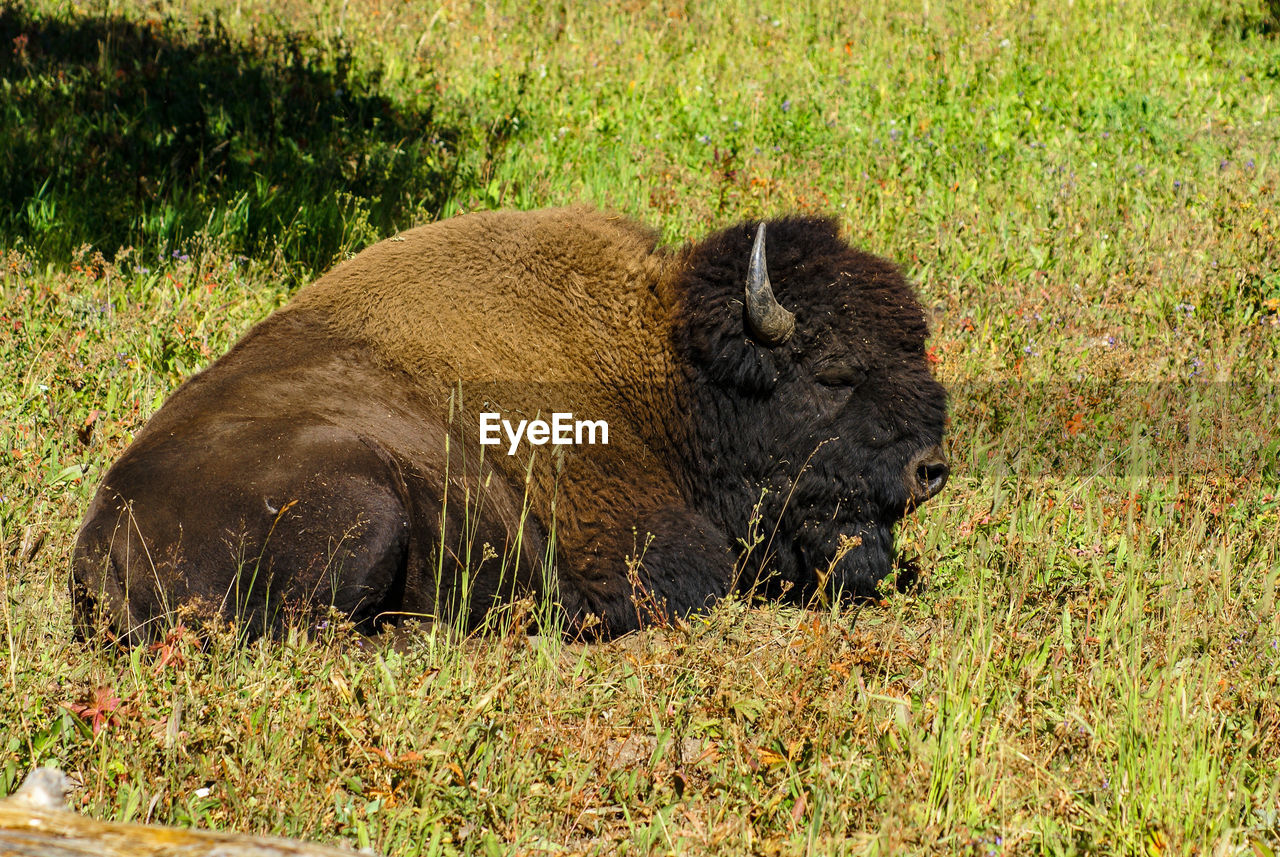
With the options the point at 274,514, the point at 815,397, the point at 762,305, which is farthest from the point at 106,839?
the point at 815,397

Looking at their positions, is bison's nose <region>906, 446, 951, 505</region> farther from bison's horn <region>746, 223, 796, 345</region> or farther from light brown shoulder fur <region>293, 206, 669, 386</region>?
light brown shoulder fur <region>293, 206, 669, 386</region>

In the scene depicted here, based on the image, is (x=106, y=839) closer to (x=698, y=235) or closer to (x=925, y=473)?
(x=925, y=473)

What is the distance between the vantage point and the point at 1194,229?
23.8 feet

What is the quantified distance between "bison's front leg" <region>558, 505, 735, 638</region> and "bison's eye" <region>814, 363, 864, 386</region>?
73 cm

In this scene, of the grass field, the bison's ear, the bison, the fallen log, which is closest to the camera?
the fallen log

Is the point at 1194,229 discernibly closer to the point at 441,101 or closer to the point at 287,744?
the point at 441,101

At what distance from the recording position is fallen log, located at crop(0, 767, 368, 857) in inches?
73.7

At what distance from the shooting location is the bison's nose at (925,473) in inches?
169

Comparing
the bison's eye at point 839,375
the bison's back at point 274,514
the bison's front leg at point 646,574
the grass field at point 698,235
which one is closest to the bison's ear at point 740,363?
the bison's eye at point 839,375

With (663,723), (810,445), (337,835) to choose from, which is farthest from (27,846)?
(810,445)

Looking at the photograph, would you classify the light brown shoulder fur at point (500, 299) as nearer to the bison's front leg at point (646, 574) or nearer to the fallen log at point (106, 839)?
the bison's front leg at point (646, 574)

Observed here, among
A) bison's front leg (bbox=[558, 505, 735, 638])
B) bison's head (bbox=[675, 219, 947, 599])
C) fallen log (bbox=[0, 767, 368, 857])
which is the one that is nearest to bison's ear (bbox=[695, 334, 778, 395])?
bison's head (bbox=[675, 219, 947, 599])

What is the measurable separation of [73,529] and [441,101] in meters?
5.41

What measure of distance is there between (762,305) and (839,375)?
0.46 m
